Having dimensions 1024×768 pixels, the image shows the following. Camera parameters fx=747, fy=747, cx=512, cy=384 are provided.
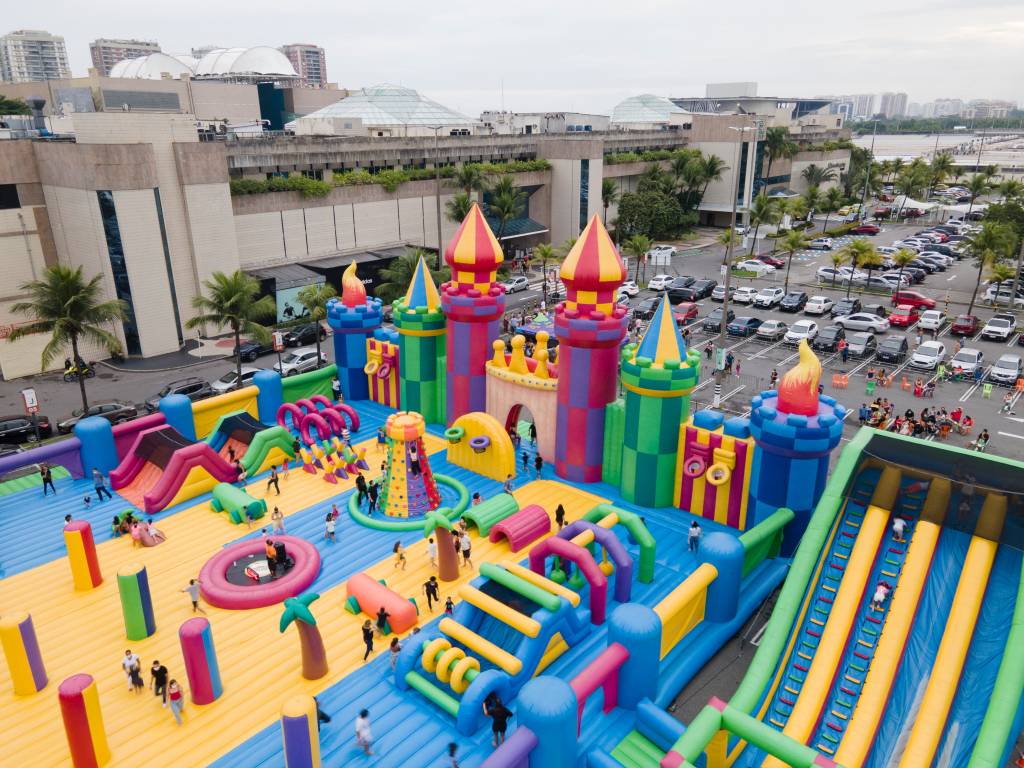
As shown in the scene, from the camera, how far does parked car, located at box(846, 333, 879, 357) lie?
4578 centimetres

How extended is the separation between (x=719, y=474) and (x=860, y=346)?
27.6m

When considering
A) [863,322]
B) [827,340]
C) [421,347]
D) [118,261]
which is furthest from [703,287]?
[118,261]

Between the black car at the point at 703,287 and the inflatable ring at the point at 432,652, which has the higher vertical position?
the inflatable ring at the point at 432,652

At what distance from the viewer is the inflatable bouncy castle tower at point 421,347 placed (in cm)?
3011

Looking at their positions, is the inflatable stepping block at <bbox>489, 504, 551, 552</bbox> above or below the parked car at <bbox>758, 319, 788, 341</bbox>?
above

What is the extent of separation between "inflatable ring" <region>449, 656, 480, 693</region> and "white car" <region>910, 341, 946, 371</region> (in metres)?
37.1

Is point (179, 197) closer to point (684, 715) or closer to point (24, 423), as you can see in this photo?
point (24, 423)

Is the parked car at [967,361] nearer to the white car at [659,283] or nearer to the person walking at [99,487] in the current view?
the white car at [659,283]

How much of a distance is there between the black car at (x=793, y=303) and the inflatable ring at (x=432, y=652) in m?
47.4

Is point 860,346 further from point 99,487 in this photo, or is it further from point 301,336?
point 99,487

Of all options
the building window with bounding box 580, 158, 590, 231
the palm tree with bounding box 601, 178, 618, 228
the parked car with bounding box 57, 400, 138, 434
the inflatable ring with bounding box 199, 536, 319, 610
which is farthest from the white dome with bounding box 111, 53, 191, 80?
the inflatable ring with bounding box 199, 536, 319, 610

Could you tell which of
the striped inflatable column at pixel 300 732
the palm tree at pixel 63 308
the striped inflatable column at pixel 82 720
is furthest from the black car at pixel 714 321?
the striped inflatable column at pixel 82 720

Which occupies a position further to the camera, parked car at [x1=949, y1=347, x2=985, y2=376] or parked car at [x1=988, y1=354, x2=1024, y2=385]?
parked car at [x1=949, y1=347, x2=985, y2=376]

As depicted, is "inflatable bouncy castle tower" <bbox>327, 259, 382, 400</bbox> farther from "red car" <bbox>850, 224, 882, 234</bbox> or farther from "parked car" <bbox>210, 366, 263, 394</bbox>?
"red car" <bbox>850, 224, 882, 234</bbox>
